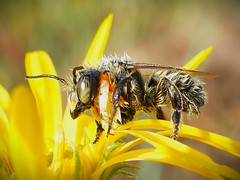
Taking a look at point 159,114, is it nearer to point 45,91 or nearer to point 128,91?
point 128,91

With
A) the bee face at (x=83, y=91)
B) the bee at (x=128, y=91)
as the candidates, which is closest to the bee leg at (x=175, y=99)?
the bee at (x=128, y=91)

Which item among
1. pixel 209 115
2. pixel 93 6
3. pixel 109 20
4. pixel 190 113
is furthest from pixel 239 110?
pixel 190 113

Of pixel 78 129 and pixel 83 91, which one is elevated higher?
pixel 83 91

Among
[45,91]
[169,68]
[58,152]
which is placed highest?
[169,68]

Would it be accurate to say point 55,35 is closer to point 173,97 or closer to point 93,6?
point 93,6

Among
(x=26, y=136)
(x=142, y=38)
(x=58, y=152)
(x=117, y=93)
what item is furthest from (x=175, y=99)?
(x=142, y=38)

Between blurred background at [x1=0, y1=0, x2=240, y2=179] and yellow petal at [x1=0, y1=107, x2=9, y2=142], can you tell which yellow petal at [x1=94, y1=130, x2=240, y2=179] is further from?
blurred background at [x1=0, y1=0, x2=240, y2=179]

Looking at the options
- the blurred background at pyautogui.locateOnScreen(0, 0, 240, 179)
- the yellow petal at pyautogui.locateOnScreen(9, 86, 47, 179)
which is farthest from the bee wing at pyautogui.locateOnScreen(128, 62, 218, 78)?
the blurred background at pyautogui.locateOnScreen(0, 0, 240, 179)
